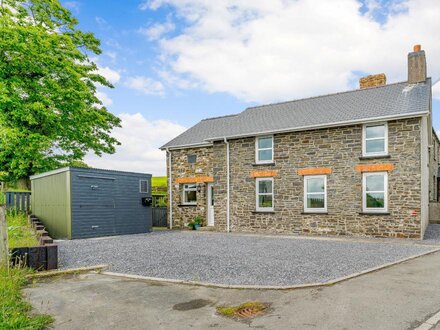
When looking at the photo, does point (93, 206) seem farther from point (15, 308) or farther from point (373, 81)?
point (373, 81)

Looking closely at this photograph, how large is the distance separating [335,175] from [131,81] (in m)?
10.6

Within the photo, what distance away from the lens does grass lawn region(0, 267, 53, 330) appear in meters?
4.56

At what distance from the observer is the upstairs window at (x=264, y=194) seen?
17.5m

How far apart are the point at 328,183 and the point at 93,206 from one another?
1108cm

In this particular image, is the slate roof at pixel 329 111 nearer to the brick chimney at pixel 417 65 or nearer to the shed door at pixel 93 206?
the brick chimney at pixel 417 65

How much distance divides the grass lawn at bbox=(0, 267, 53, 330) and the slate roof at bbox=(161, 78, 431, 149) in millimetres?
13060

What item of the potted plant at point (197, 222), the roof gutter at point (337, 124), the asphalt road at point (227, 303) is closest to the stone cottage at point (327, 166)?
the roof gutter at point (337, 124)

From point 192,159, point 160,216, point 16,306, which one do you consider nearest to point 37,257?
point 16,306

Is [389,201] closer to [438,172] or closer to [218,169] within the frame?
[218,169]

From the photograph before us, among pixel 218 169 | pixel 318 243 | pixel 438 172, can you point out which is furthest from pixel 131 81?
pixel 438 172

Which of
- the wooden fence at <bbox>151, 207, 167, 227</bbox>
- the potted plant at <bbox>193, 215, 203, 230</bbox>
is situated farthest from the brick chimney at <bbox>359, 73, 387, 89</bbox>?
the wooden fence at <bbox>151, 207, 167, 227</bbox>

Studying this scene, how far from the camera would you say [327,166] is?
1586cm

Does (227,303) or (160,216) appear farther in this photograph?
(160,216)

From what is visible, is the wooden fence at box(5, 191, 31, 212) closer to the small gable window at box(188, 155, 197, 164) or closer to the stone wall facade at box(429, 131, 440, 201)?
the small gable window at box(188, 155, 197, 164)
